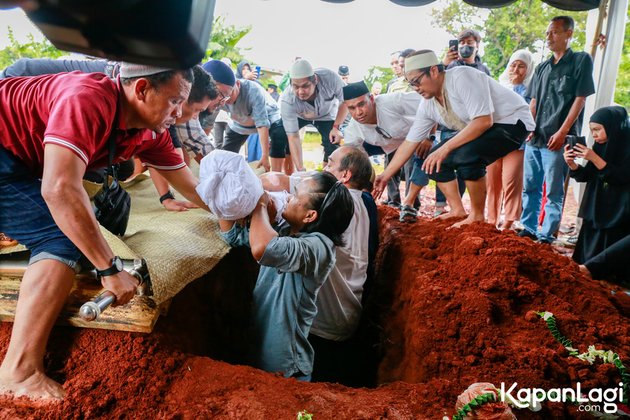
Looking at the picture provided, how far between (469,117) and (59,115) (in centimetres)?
298

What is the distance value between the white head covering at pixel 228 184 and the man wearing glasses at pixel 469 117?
1.89 metres

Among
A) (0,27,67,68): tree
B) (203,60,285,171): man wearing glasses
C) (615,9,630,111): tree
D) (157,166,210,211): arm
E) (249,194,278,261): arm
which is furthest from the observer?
(615,9,630,111): tree

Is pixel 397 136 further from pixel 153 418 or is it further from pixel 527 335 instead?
pixel 153 418

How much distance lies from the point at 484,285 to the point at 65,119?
6.68 feet

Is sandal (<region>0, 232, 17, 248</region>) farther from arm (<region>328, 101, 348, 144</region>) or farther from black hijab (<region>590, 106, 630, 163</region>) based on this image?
black hijab (<region>590, 106, 630, 163</region>)

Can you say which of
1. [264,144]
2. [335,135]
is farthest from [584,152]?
[264,144]

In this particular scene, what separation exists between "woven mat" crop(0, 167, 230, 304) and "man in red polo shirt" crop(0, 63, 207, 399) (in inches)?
9.5

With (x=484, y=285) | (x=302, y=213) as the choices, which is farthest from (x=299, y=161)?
(x=484, y=285)

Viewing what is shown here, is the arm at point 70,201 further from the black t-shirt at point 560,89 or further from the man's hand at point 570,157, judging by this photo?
the black t-shirt at point 560,89

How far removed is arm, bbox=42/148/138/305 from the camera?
144 cm

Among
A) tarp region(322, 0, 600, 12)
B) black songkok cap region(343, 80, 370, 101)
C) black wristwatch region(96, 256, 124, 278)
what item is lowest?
black wristwatch region(96, 256, 124, 278)

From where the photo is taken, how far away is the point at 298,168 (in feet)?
16.5

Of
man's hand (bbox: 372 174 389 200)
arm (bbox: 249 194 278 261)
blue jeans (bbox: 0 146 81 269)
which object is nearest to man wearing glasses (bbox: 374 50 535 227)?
man's hand (bbox: 372 174 389 200)

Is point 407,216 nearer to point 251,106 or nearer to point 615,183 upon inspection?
point 615,183
